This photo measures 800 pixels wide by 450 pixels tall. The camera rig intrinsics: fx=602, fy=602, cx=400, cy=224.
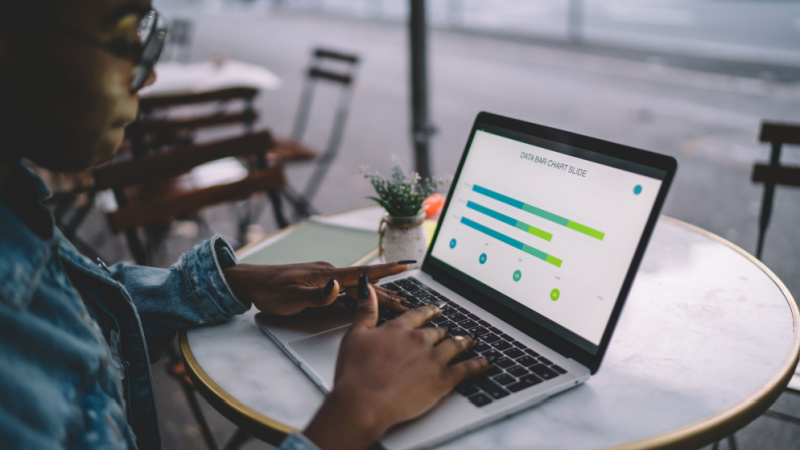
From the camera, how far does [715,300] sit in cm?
113

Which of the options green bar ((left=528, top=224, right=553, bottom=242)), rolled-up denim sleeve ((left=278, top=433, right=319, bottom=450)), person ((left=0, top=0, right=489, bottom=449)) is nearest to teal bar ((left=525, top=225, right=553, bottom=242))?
green bar ((left=528, top=224, right=553, bottom=242))

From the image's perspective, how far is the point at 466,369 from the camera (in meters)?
0.83

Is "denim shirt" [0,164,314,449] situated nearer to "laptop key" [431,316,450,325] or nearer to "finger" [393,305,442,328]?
"finger" [393,305,442,328]

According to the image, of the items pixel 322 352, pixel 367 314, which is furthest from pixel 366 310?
pixel 322 352

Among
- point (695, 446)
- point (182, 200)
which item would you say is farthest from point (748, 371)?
point (182, 200)

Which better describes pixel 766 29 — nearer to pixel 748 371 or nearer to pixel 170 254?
pixel 170 254

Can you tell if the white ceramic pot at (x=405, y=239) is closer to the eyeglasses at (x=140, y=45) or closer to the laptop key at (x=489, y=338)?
the laptop key at (x=489, y=338)

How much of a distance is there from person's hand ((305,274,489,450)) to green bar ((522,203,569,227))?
0.85ft

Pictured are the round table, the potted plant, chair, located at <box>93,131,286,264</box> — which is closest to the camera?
the round table

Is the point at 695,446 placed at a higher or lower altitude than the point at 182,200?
higher

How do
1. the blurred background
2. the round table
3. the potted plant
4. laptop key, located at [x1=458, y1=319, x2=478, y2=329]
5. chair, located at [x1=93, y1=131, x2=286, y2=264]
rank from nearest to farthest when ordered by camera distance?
the round table < laptop key, located at [x1=458, y1=319, x2=478, y2=329] < the potted plant < chair, located at [x1=93, y1=131, x2=286, y2=264] < the blurred background

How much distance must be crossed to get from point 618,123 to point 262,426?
5.43m

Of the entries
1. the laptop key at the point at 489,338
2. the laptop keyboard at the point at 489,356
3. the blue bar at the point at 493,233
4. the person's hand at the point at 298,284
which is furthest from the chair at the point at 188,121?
the laptop key at the point at 489,338

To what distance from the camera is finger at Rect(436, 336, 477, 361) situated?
0.84 metres
